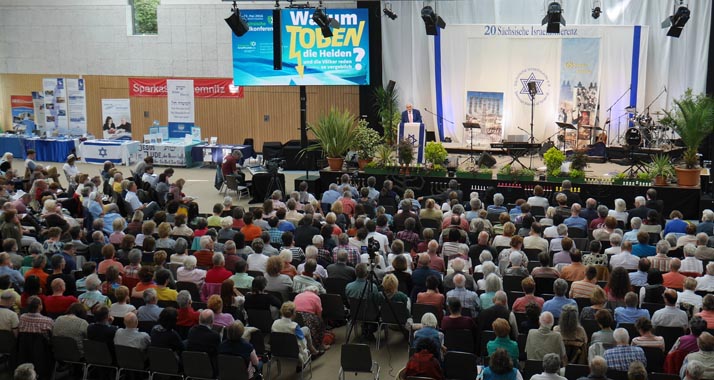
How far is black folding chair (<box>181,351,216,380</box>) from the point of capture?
25.9ft

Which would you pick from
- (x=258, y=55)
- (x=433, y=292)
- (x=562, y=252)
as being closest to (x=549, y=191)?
(x=562, y=252)

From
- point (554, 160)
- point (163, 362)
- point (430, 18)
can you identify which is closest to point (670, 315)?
point (163, 362)

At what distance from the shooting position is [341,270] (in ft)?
33.5

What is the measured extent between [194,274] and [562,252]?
4828 mm

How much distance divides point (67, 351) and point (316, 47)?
48.2ft

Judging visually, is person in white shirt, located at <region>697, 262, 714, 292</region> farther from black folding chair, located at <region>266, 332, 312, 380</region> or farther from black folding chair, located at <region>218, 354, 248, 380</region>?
black folding chair, located at <region>218, 354, 248, 380</region>

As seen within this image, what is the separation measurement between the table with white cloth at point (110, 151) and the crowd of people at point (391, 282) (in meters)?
10.5

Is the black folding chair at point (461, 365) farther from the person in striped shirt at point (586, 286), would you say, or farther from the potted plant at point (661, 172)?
the potted plant at point (661, 172)

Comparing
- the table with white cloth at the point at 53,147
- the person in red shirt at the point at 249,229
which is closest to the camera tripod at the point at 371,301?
the person in red shirt at the point at 249,229

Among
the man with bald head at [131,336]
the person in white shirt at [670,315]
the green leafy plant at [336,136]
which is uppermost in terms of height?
the green leafy plant at [336,136]

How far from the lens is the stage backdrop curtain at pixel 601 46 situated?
2056 centimetres

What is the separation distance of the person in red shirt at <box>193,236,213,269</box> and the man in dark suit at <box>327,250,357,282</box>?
1723 mm

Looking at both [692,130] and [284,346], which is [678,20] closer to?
[692,130]

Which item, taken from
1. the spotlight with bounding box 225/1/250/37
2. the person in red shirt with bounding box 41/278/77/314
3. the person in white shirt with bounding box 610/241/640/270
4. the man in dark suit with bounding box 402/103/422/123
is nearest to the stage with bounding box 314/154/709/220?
the man in dark suit with bounding box 402/103/422/123
